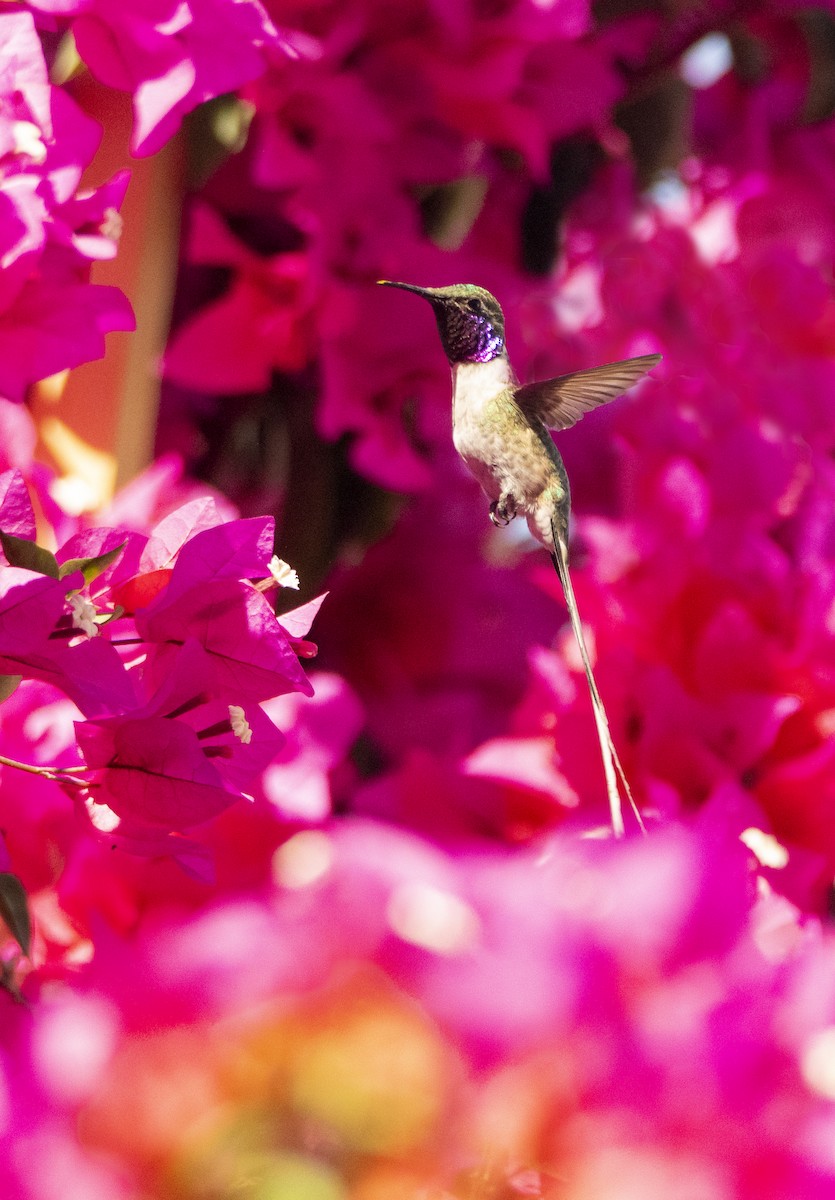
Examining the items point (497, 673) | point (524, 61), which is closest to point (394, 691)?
point (497, 673)

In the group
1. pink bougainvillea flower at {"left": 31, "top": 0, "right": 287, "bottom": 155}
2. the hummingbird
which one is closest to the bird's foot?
the hummingbird

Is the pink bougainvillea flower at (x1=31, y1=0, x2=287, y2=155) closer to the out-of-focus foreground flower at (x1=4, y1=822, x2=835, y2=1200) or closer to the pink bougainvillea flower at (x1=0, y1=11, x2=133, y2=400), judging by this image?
the pink bougainvillea flower at (x1=0, y1=11, x2=133, y2=400)

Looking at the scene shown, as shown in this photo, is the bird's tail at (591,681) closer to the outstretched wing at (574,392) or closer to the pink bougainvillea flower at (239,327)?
the outstretched wing at (574,392)

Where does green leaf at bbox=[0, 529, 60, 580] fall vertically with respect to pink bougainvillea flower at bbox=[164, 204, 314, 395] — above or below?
Answer: above

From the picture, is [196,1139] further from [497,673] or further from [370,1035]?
[497,673]

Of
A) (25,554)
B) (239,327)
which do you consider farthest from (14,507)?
(239,327)

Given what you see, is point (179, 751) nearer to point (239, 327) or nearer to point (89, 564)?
point (89, 564)
